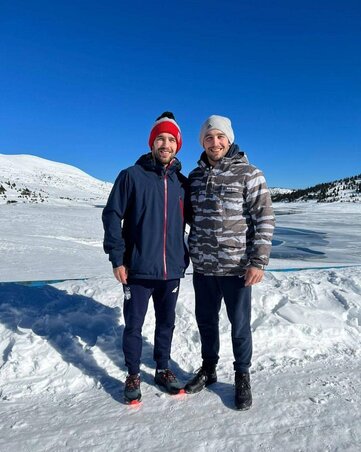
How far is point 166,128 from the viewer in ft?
8.54

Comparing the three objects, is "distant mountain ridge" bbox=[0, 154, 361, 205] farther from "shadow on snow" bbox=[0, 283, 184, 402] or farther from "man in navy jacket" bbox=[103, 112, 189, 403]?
"man in navy jacket" bbox=[103, 112, 189, 403]

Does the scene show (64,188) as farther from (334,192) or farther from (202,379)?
(202,379)

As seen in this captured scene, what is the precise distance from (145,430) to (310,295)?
239cm

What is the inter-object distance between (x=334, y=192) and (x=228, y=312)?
2886cm

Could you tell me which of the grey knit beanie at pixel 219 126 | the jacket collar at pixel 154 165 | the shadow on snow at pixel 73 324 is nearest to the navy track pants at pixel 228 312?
the shadow on snow at pixel 73 324

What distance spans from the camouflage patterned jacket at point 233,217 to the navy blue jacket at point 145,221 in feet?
0.65

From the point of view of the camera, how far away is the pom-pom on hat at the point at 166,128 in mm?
2611

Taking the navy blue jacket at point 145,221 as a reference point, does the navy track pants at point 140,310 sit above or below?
below

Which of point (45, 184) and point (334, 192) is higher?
point (45, 184)

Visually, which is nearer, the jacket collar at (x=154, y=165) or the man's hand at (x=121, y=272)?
the man's hand at (x=121, y=272)

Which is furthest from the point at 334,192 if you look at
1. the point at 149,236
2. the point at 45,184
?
the point at 149,236

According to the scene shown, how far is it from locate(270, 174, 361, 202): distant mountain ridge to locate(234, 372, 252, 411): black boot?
80.9 ft

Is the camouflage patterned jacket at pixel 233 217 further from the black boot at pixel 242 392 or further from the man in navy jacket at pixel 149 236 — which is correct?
the black boot at pixel 242 392

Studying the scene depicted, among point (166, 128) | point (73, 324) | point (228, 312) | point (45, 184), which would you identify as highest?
point (45, 184)
